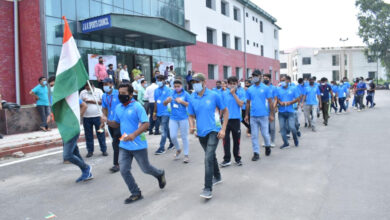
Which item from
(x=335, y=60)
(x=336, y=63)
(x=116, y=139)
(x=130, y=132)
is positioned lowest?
(x=116, y=139)

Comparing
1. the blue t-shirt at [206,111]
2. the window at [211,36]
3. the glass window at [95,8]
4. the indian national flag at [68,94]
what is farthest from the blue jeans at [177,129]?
the window at [211,36]

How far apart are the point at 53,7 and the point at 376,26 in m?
49.4

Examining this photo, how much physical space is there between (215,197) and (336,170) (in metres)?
2.66

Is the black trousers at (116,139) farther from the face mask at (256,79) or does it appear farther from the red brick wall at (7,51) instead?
the red brick wall at (7,51)

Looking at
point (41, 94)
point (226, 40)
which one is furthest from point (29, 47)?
point (226, 40)

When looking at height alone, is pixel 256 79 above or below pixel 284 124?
above

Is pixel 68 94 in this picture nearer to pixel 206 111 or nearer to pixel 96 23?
pixel 206 111

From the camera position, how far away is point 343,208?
14.0 feet

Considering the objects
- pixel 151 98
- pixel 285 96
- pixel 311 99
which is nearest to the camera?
pixel 285 96

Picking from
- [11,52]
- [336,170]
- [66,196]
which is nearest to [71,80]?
[66,196]

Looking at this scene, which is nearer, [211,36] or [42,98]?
[42,98]

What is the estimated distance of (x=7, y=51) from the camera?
15.0 m

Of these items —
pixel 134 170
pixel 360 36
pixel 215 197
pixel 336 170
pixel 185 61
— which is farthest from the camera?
pixel 360 36

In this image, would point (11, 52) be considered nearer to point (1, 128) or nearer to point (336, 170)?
point (1, 128)
